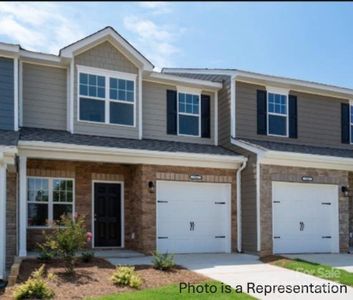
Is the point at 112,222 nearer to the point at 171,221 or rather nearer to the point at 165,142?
the point at 171,221

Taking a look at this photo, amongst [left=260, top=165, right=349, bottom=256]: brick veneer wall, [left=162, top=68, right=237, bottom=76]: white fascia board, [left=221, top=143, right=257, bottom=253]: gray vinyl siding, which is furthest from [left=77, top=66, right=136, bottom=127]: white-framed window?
[left=260, top=165, right=349, bottom=256]: brick veneer wall

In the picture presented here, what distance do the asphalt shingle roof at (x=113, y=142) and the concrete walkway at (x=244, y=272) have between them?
3.29 meters

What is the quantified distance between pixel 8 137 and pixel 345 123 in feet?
43.5

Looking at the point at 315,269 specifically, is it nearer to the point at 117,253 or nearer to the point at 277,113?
the point at 117,253

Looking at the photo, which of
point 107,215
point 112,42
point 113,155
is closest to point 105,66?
point 112,42

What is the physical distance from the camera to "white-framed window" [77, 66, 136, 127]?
1609 cm

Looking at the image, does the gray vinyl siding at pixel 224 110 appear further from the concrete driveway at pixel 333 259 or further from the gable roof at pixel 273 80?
the concrete driveway at pixel 333 259

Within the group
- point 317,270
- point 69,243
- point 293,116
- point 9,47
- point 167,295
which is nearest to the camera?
point 167,295

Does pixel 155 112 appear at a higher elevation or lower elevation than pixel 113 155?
higher

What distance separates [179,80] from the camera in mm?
17766

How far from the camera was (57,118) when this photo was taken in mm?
15836

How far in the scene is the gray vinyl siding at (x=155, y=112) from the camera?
56.7 feet

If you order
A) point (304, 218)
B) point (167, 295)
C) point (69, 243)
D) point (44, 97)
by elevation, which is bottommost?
point (167, 295)

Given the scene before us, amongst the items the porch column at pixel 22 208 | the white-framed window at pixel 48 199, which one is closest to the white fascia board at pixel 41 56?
the porch column at pixel 22 208
